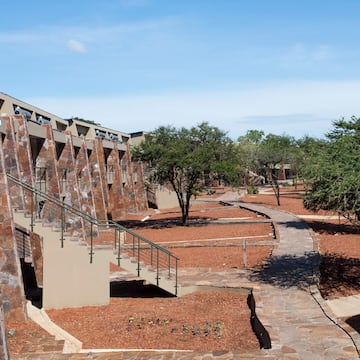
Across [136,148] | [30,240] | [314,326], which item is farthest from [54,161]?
[314,326]

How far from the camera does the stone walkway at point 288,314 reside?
8.97m

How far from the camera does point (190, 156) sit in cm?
2945

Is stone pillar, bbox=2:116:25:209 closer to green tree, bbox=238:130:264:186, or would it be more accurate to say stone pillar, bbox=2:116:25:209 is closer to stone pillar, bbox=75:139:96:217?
stone pillar, bbox=75:139:96:217

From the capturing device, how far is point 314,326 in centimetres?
1038

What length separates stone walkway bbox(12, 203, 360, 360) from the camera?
8969 millimetres

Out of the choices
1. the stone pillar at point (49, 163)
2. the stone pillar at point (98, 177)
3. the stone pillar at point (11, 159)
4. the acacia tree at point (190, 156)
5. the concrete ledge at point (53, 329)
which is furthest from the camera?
the stone pillar at point (98, 177)

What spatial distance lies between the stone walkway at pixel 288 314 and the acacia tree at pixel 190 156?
10988 mm

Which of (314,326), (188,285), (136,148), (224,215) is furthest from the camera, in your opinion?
(224,215)

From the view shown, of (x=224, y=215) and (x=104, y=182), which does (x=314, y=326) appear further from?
(x=104, y=182)

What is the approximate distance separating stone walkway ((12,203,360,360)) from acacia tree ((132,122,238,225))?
11.0m

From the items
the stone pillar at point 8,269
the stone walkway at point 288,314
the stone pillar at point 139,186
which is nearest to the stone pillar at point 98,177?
the stone pillar at point 139,186

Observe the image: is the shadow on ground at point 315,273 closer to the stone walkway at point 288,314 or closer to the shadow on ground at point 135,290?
→ the stone walkway at point 288,314

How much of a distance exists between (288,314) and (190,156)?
1891 centimetres

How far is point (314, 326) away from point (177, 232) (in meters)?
19.1
